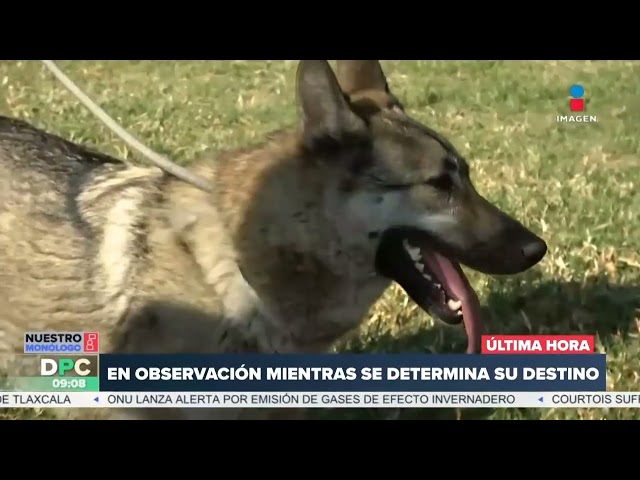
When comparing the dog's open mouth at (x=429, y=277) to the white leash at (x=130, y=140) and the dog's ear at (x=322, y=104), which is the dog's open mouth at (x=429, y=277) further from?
the white leash at (x=130, y=140)

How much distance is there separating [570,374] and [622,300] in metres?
0.52

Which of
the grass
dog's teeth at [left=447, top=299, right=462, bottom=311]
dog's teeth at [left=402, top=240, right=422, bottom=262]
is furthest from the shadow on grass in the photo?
dog's teeth at [left=402, top=240, right=422, bottom=262]

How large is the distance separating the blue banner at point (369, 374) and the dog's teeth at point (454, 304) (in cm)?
23

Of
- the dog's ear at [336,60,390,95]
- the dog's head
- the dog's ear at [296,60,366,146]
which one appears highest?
the dog's ear at [336,60,390,95]

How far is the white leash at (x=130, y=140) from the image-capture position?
11.9ft

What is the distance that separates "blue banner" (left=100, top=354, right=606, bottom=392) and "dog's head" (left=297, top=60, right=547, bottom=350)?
0.35m

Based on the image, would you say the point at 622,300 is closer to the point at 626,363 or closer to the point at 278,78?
the point at 626,363

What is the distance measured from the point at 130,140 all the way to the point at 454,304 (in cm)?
154

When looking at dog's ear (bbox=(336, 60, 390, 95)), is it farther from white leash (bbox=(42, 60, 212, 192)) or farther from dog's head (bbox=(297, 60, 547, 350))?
white leash (bbox=(42, 60, 212, 192))

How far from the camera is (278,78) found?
378 centimetres

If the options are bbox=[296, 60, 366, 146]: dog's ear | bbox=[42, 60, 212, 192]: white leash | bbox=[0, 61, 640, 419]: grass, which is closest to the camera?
bbox=[296, 60, 366, 146]: dog's ear

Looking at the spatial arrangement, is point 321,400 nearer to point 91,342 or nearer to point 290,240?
point 290,240

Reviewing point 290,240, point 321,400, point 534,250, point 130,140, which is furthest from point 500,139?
point 130,140

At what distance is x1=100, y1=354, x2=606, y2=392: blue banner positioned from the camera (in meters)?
3.73
